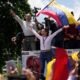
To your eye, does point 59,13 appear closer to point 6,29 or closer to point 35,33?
point 35,33

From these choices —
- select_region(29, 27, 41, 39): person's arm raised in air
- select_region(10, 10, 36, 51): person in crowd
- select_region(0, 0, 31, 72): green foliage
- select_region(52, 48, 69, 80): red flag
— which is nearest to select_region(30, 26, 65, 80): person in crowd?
select_region(29, 27, 41, 39): person's arm raised in air

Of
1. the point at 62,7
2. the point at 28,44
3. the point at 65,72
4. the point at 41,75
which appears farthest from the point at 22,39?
the point at 65,72

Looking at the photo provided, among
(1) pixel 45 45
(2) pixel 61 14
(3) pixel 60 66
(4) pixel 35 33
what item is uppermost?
(2) pixel 61 14

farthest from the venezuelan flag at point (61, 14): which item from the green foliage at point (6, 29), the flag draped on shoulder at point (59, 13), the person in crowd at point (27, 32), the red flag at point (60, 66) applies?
the green foliage at point (6, 29)

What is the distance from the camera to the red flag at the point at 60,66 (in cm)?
1067

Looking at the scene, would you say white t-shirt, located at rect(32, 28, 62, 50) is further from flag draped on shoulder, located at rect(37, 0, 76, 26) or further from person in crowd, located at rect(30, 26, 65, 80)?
flag draped on shoulder, located at rect(37, 0, 76, 26)

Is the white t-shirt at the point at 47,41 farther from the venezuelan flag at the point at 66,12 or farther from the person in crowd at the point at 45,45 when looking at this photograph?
the venezuelan flag at the point at 66,12

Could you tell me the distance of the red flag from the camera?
10.7 meters

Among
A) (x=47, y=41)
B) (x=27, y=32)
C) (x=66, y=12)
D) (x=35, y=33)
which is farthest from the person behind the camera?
(x=66, y=12)

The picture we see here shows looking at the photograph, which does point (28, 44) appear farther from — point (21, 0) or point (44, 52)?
point (21, 0)

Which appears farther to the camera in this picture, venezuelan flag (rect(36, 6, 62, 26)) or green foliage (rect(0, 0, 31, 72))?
green foliage (rect(0, 0, 31, 72))

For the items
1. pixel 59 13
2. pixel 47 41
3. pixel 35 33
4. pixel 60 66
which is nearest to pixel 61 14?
pixel 59 13

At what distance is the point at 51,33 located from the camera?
47.1ft

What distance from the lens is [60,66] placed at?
10781 mm
